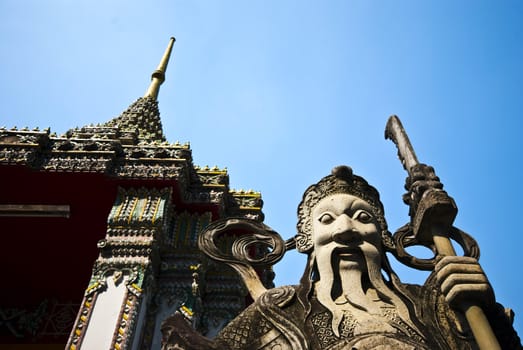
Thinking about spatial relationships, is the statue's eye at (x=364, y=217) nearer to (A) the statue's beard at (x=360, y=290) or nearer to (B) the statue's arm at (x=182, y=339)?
(A) the statue's beard at (x=360, y=290)

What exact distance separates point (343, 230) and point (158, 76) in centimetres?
933

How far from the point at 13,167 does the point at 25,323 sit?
2.58 meters

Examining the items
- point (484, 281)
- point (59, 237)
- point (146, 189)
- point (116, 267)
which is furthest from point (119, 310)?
point (484, 281)

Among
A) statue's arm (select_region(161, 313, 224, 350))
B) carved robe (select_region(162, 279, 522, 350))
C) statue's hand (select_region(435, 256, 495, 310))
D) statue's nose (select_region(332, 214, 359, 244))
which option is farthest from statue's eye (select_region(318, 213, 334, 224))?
statue's arm (select_region(161, 313, 224, 350))

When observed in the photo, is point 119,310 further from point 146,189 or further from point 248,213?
point 248,213

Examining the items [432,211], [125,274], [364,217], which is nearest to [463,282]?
[432,211]

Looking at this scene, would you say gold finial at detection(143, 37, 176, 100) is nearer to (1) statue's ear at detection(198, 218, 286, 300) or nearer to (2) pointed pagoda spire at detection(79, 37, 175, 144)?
(2) pointed pagoda spire at detection(79, 37, 175, 144)

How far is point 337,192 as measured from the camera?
376cm

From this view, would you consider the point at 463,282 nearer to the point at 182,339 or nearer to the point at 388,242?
the point at 388,242

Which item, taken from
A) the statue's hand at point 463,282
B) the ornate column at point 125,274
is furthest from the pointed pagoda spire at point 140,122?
the statue's hand at point 463,282

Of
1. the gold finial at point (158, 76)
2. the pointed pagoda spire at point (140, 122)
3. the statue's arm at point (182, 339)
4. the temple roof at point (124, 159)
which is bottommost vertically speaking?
the statue's arm at point (182, 339)

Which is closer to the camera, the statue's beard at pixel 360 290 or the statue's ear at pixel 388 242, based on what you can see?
the statue's beard at pixel 360 290

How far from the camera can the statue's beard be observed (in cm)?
304

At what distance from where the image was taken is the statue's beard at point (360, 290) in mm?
3043
